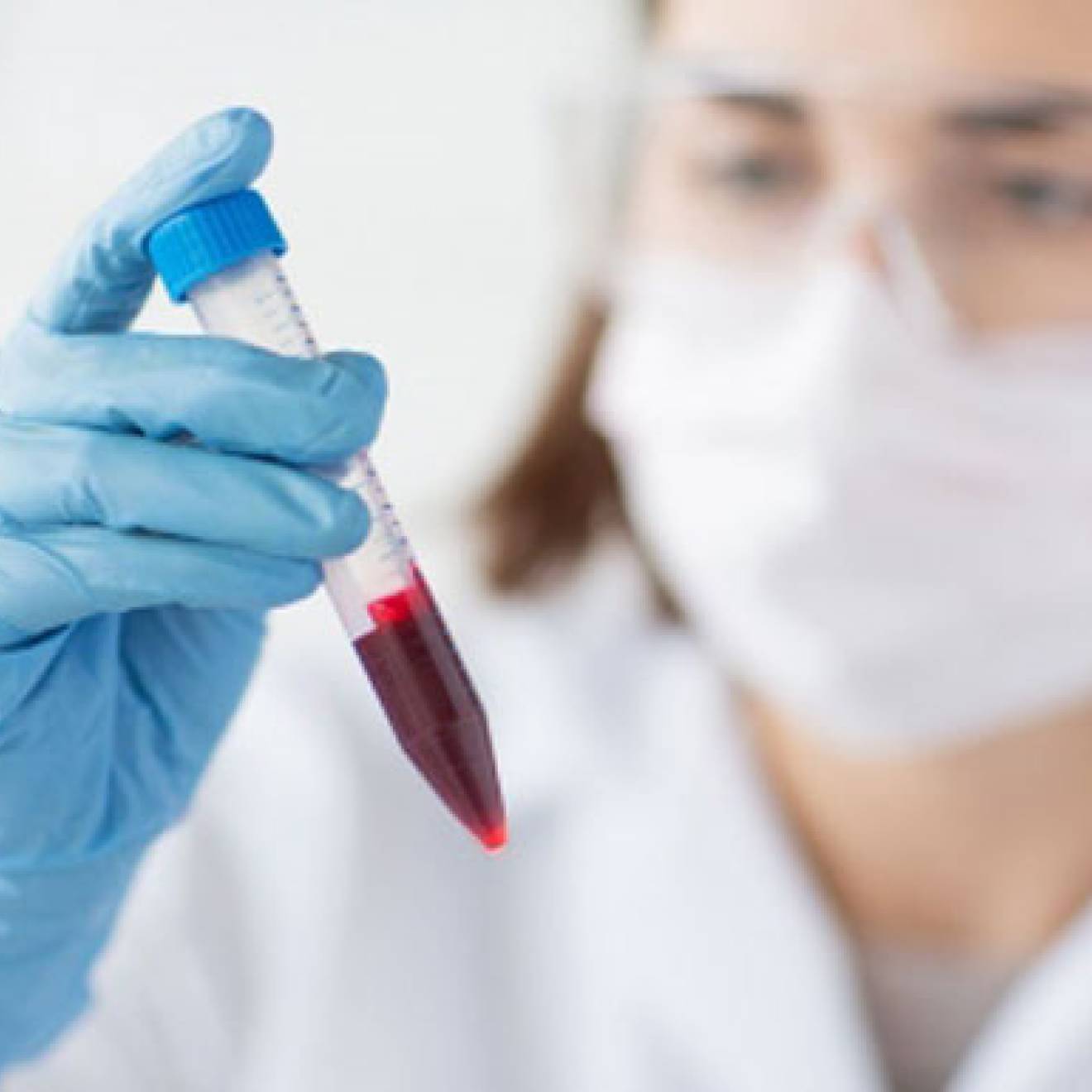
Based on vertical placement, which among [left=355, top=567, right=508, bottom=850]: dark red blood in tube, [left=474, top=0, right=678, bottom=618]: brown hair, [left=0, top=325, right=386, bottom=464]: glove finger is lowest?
[left=474, top=0, right=678, bottom=618]: brown hair

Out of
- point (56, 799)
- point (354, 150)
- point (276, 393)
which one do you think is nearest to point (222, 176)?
point (276, 393)

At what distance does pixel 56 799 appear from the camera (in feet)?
2.85

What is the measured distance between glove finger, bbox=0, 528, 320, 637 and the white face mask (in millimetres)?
672

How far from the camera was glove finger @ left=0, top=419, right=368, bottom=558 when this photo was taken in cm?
77

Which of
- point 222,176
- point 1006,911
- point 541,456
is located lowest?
point 1006,911

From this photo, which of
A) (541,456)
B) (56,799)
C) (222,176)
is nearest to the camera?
(222,176)

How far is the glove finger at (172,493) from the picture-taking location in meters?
0.77

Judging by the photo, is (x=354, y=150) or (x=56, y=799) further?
(x=354, y=150)

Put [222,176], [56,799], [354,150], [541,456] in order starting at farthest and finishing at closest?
[541,456] < [354,150] < [56,799] < [222,176]

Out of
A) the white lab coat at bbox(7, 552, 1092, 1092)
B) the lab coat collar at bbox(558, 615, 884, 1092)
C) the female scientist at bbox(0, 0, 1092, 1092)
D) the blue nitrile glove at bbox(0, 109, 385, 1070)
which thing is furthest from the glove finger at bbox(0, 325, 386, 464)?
the lab coat collar at bbox(558, 615, 884, 1092)

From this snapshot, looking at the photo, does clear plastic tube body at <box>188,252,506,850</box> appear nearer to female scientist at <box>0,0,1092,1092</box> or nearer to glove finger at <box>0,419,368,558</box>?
glove finger at <box>0,419,368,558</box>

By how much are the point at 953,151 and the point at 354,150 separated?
17.0 inches

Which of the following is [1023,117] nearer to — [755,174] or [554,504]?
[755,174]

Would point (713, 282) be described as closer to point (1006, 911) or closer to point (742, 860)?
point (742, 860)
